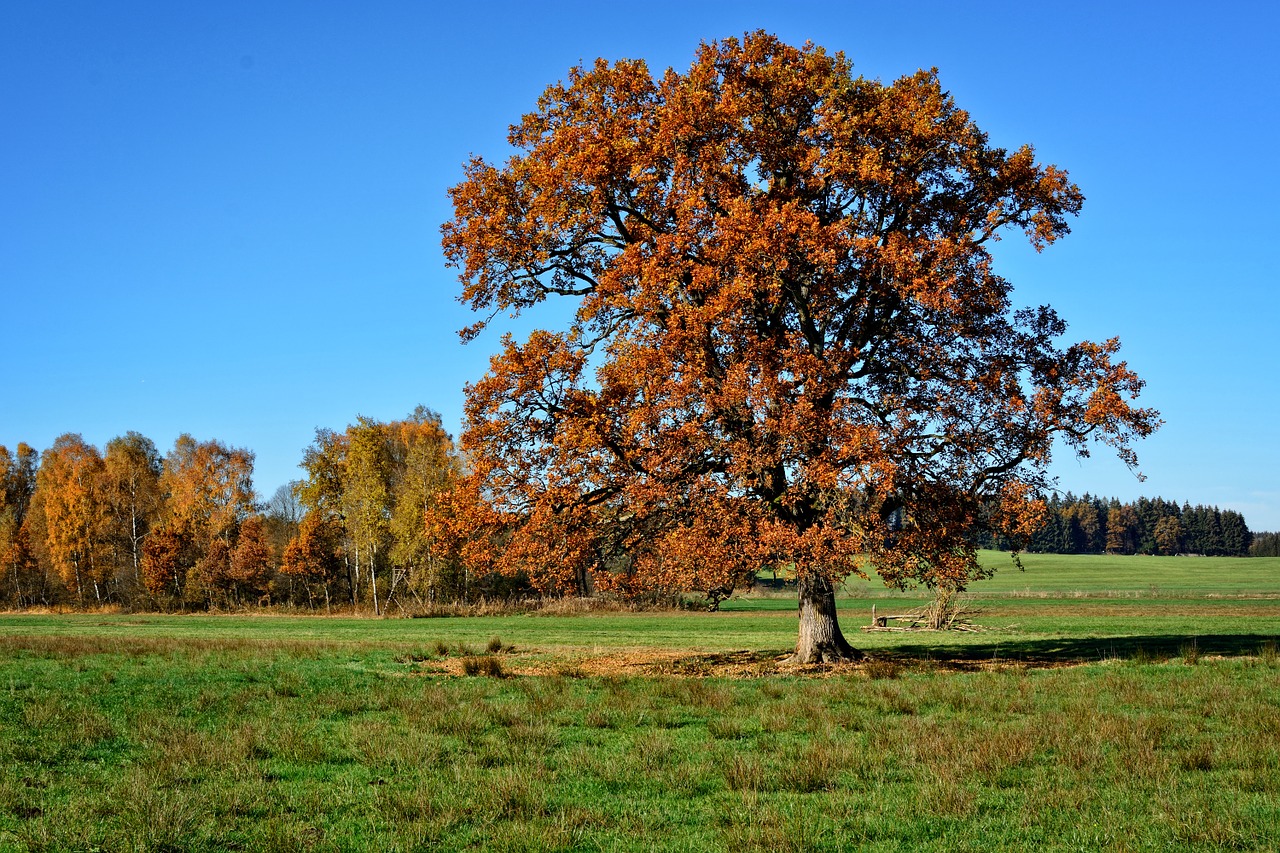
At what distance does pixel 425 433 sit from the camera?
255 feet

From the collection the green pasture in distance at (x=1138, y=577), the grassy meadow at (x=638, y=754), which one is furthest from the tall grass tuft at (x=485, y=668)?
the green pasture in distance at (x=1138, y=577)

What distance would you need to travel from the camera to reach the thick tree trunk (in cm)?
2516

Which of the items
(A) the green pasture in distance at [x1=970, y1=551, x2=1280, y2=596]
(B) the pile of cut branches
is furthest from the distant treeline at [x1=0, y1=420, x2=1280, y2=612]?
(A) the green pasture in distance at [x1=970, y1=551, x2=1280, y2=596]

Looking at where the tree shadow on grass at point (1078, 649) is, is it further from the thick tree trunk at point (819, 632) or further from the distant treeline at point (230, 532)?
the distant treeline at point (230, 532)

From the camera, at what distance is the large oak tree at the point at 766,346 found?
21.4m

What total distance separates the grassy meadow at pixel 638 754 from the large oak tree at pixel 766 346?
11.6 feet

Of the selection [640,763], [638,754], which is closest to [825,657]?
[638,754]

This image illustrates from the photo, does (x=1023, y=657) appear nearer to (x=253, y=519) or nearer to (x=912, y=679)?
(x=912, y=679)

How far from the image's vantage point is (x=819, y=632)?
83.5 feet

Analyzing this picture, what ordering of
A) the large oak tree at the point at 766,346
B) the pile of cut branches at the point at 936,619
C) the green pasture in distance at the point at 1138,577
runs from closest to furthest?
1. the large oak tree at the point at 766,346
2. the pile of cut branches at the point at 936,619
3. the green pasture in distance at the point at 1138,577

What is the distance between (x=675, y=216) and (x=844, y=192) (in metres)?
4.70

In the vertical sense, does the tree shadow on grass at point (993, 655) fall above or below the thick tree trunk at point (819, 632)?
below

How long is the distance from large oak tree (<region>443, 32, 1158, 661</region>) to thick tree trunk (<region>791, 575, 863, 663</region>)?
88 millimetres

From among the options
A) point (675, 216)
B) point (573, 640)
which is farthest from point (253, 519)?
point (675, 216)
